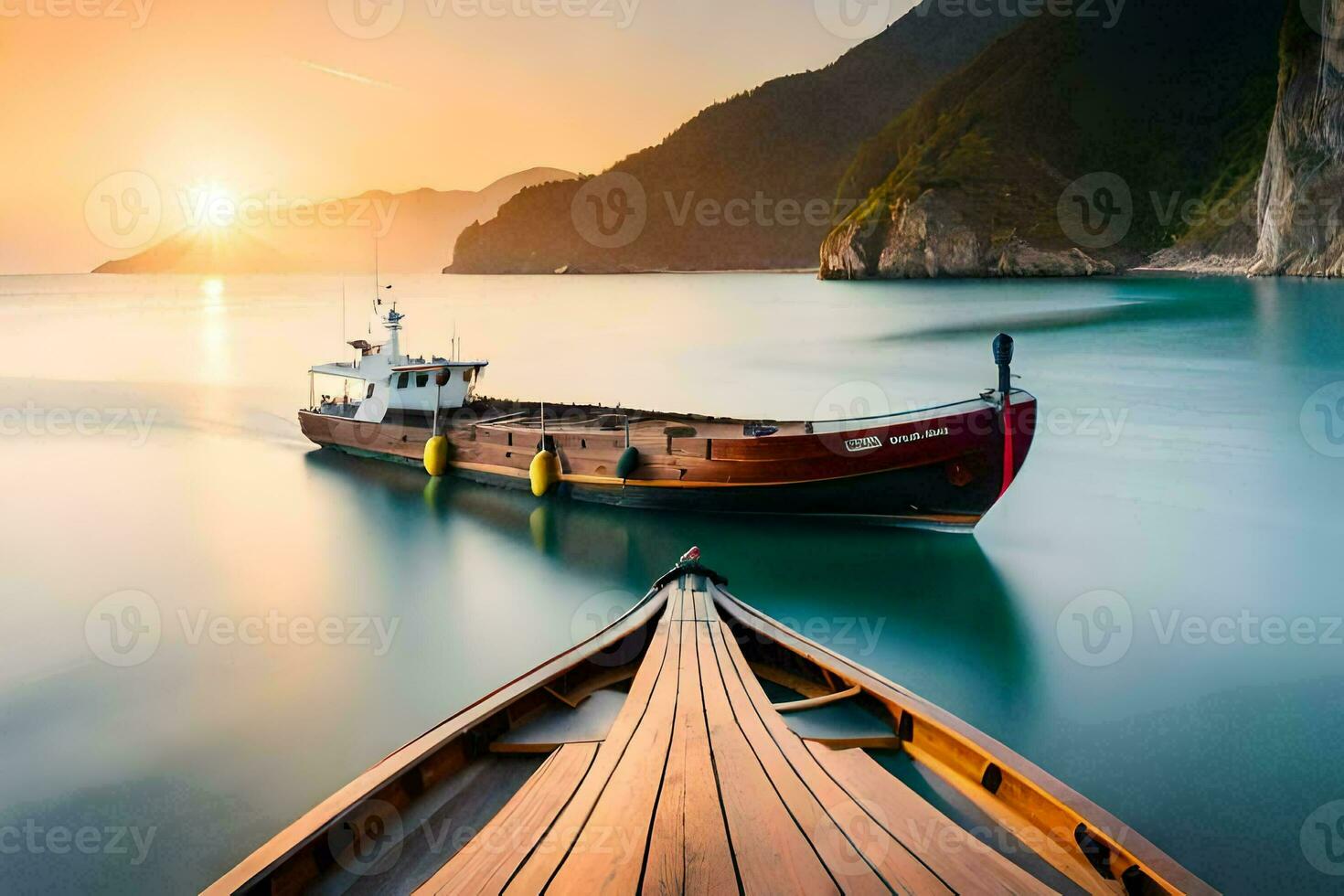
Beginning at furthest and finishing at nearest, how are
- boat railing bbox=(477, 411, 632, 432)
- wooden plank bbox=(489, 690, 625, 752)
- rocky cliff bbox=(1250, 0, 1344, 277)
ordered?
1. rocky cliff bbox=(1250, 0, 1344, 277)
2. boat railing bbox=(477, 411, 632, 432)
3. wooden plank bbox=(489, 690, 625, 752)

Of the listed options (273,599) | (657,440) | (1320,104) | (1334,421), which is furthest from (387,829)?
(1320,104)

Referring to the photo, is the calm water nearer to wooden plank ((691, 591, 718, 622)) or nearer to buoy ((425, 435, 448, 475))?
buoy ((425, 435, 448, 475))

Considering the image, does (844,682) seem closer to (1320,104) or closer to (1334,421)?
(1334,421)

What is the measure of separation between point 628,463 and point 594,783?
1318 centimetres

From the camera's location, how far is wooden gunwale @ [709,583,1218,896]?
3.93 m

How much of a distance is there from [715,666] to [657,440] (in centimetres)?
1147

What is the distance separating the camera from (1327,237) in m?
73.9

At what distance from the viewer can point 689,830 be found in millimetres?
3250

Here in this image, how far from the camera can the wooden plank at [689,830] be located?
9.52 feet

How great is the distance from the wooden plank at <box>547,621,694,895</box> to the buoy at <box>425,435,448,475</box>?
54.1 feet

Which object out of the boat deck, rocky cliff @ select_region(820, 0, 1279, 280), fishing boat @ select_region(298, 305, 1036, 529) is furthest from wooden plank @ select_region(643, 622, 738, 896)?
rocky cliff @ select_region(820, 0, 1279, 280)

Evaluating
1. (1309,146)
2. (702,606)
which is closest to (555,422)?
(702,606)

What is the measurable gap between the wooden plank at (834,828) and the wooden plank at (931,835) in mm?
86

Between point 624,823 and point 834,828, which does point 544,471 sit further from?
point 834,828
